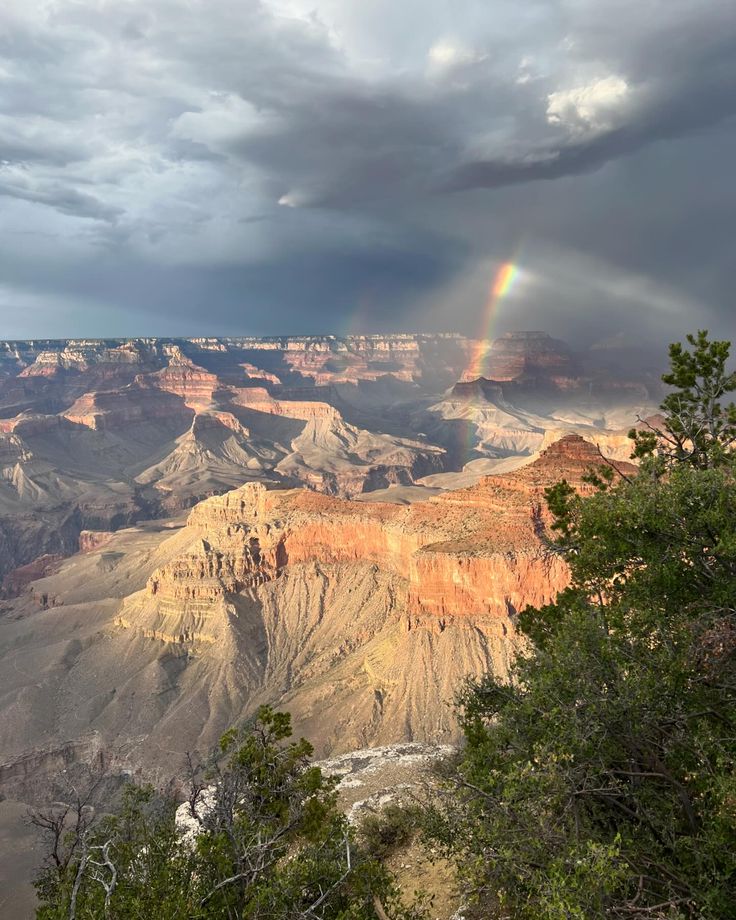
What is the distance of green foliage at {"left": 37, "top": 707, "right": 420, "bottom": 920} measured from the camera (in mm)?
10172

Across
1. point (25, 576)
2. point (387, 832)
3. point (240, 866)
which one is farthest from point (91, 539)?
point (240, 866)

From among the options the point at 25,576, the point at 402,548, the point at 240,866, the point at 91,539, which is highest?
the point at 240,866

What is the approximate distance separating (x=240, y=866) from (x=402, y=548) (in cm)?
4742

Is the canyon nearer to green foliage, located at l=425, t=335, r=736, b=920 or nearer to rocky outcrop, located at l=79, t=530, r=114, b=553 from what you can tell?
green foliage, located at l=425, t=335, r=736, b=920

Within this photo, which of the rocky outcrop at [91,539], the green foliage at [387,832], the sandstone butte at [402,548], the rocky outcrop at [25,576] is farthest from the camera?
the rocky outcrop at [91,539]

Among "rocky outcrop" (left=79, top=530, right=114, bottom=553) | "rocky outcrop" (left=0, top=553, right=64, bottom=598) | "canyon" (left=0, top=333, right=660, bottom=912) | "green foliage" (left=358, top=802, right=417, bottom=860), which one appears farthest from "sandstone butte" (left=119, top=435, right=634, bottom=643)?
"rocky outcrop" (left=79, top=530, right=114, bottom=553)

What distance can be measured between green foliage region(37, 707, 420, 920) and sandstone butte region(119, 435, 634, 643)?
3037cm

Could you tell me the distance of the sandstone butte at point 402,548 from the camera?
159 ft

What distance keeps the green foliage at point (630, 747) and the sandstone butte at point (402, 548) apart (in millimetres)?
27808

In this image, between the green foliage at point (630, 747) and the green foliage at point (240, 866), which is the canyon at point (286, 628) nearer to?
the green foliage at point (240, 866)

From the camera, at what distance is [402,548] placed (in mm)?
58188

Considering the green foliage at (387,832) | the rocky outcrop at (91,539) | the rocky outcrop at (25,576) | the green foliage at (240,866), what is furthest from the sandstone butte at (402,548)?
the rocky outcrop at (91,539)

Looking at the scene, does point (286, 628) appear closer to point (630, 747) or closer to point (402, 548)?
point (402, 548)

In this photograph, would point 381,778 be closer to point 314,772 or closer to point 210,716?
point 314,772
